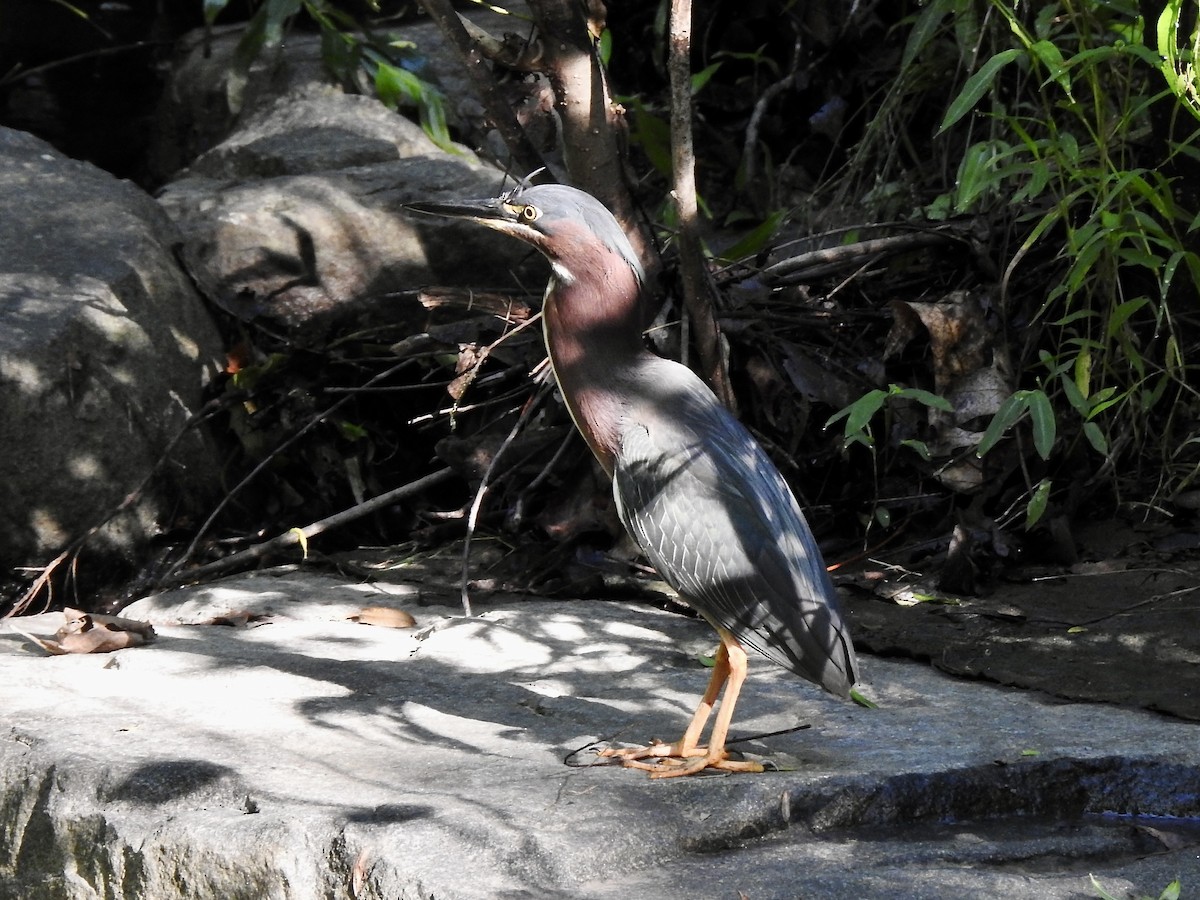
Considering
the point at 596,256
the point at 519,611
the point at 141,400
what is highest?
the point at 596,256

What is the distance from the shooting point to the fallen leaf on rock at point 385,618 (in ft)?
13.6

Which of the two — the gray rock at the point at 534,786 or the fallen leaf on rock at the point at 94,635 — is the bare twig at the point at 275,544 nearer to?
the fallen leaf on rock at the point at 94,635

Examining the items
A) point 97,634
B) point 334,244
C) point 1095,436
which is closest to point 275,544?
point 97,634

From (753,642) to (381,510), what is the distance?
2403mm

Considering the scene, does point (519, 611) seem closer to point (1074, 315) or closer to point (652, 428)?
point (652, 428)

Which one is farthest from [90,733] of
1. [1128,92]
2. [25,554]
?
[1128,92]

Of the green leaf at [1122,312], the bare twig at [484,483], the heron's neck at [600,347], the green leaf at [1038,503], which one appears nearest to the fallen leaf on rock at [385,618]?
the bare twig at [484,483]

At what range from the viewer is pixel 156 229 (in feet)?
17.9

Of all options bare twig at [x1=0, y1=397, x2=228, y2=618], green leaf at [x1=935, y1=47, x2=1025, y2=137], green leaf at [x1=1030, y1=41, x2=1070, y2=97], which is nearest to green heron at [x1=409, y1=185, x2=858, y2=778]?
green leaf at [x1=935, y1=47, x2=1025, y2=137]

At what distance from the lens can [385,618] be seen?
4.15 m

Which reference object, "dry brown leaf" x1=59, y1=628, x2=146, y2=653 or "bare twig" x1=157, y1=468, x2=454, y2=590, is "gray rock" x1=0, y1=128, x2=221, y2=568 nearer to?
"bare twig" x1=157, y1=468, x2=454, y2=590

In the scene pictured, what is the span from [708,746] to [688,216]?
5.47 feet

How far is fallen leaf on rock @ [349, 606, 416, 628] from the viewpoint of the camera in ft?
13.6

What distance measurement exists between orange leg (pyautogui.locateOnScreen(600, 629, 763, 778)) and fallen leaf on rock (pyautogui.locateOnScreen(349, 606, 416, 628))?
1.23 meters
